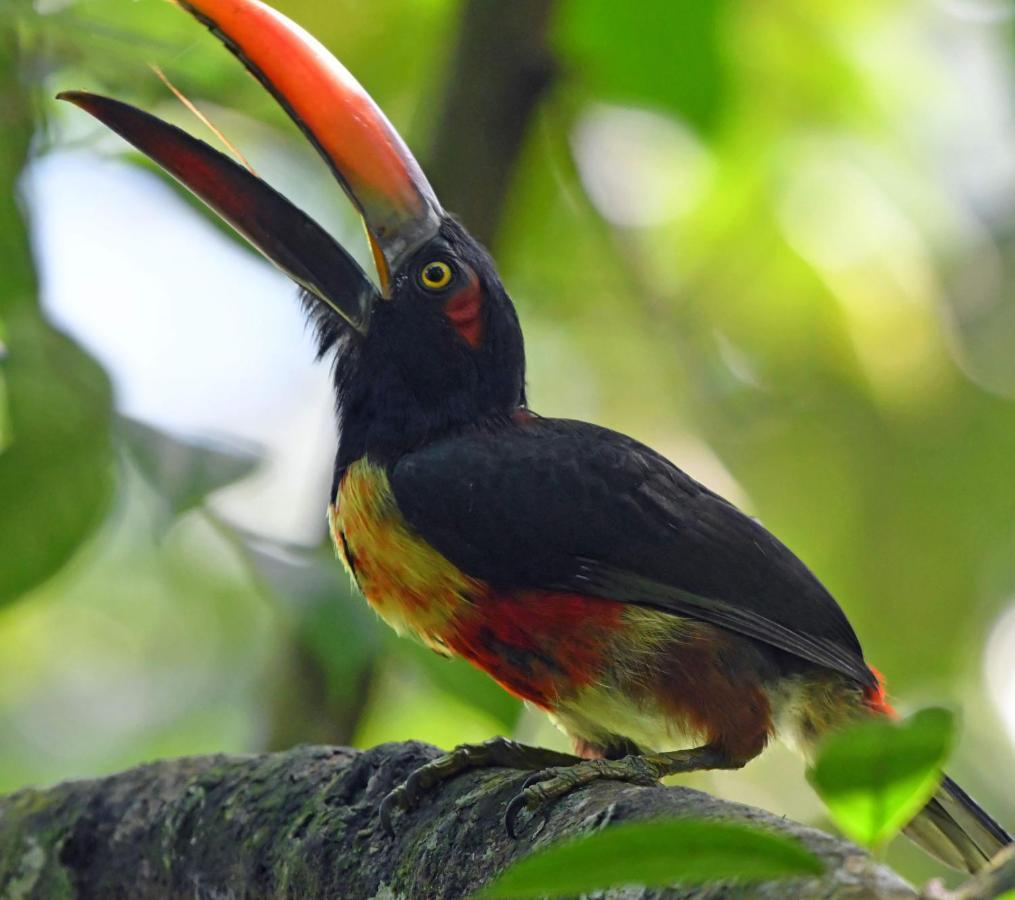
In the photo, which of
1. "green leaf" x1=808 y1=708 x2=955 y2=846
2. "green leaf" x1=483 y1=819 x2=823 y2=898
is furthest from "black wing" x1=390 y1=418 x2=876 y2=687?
"green leaf" x1=483 y1=819 x2=823 y2=898

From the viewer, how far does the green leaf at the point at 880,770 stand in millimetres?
1116

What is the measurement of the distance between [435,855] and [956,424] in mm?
3438

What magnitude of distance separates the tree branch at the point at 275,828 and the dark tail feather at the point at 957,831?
903 mm

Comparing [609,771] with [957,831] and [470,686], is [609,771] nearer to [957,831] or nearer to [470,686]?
[470,686]

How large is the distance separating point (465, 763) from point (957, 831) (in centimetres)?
100

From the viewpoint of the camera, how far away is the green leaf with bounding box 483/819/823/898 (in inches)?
39.2

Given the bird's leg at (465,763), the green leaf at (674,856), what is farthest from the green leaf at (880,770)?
the bird's leg at (465,763)

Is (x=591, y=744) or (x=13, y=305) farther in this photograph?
(x=591, y=744)

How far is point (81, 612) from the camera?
6270 millimetres

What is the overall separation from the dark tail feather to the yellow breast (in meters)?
0.96

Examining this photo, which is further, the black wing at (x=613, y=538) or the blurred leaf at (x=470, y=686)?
the black wing at (x=613, y=538)

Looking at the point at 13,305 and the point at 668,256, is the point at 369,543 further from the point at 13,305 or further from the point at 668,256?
the point at 668,256

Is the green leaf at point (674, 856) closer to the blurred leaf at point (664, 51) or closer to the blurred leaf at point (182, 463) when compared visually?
the blurred leaf at point (182, 463)


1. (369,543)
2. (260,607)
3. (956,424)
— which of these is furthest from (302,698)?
(956,424)
